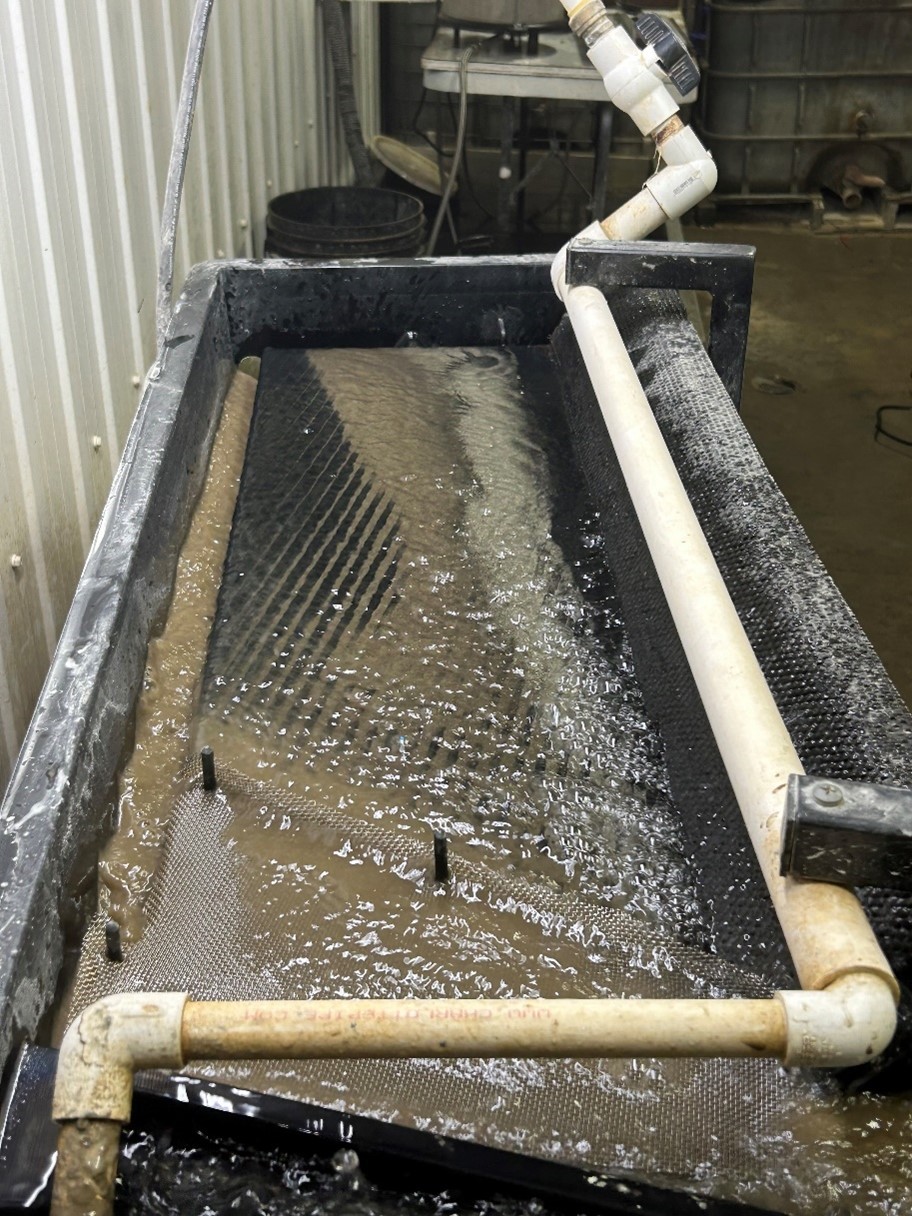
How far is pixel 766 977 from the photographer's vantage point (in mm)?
1197

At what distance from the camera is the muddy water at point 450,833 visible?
1084 mm

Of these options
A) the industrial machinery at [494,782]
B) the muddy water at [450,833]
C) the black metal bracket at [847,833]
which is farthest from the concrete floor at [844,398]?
the black metal bracket at [847,833]

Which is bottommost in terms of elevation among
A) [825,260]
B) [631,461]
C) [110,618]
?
[825,260]

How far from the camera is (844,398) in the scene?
4.82 meters

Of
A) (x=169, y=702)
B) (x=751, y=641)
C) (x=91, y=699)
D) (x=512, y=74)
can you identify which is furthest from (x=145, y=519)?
(x=512, y=74)

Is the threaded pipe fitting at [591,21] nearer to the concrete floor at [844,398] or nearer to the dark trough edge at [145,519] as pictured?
the dark trough edge at [145,519]

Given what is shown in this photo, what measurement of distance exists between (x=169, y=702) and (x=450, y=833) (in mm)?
481

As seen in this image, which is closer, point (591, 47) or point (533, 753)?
point (533, 753)

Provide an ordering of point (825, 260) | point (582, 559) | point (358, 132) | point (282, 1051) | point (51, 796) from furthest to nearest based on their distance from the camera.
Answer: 1. point (825, 260)
2. point (358, 132)
3. point (582, 559)
4. point (51, 796)
5. point (282, 1051)

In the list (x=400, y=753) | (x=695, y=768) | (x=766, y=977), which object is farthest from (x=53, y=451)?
(x=766, y=977)

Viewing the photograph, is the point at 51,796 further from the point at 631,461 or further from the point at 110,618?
the point at 631,461

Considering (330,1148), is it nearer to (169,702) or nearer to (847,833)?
(847,833)

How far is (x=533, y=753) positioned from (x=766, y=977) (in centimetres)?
44

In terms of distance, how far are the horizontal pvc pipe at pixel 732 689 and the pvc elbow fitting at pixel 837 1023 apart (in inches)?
0.7
